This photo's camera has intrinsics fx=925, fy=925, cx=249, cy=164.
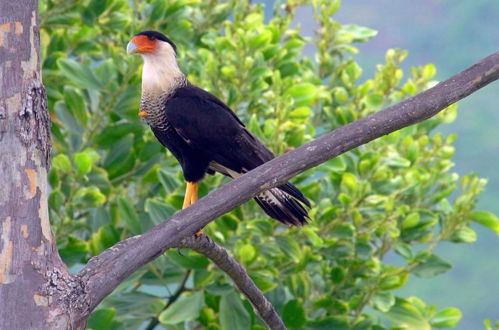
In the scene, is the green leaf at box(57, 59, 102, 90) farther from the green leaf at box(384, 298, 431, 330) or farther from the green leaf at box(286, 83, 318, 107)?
the green leaf at box(384, 298, 431, 330)

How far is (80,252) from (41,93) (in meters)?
2.75

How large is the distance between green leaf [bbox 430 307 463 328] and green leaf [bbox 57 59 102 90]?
2.79 m

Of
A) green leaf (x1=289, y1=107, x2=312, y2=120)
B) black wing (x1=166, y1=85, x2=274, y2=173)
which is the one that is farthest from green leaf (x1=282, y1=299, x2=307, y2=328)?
black wing (x1=166, y1=85, x2=274, y2=173)

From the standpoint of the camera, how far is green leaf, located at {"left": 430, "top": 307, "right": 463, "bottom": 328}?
637 centimetres

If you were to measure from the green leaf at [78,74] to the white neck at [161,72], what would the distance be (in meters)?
1.08

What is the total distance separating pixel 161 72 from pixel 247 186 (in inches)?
68.3

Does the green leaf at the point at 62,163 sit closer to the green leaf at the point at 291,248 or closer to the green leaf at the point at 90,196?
the green leaf at the point at 90,196

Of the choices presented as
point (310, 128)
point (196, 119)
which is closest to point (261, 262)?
point (310, 128)

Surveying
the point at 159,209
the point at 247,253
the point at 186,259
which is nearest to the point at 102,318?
the point at 186,259

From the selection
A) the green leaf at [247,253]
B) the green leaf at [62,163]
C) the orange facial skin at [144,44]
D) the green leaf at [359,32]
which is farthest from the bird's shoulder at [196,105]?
the green leaf at [359,32]

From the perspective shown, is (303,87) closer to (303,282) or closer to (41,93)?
(303,282)

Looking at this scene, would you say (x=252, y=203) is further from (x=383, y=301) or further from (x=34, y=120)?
(x=34, y=120)

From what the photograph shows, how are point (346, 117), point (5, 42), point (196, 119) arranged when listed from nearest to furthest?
1. point (5, 42)
2. point (196, 119)
3. point (346, 117)

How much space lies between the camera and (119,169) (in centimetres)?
637
